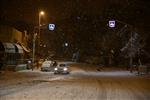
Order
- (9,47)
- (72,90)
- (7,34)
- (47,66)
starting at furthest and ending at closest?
(47,66)
(7,34)
(9,47)
(72,90)

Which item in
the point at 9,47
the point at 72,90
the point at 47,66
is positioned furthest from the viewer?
the point at 47,66

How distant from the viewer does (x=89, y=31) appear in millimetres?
111125

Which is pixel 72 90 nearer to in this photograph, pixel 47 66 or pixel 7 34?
pixel 7 34

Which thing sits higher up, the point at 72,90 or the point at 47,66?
the point at 72,90

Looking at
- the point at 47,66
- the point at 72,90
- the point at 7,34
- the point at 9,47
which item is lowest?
the point at 47,66

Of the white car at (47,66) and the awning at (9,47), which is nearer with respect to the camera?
the awning at (9,47)

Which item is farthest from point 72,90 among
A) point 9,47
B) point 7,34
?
point 7,34

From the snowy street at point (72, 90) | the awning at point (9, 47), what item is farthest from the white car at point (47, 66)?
the snowy street at point (72, 90)

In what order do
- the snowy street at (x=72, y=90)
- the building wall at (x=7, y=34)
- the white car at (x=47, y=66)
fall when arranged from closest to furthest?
the snowy street at (x=72, y=90) < the building wall at (x=7, y=34) < the white car at (x=47, y=66)

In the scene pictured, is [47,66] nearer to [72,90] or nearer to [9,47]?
[9,47]

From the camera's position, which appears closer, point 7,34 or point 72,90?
point 72,90

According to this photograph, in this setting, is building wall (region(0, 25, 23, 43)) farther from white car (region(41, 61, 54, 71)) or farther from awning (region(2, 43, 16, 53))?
white car (region(41, 61, 54, 71))

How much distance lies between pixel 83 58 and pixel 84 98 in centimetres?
11087

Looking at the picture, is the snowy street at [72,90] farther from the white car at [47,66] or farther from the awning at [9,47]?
the white car at [47,66]
